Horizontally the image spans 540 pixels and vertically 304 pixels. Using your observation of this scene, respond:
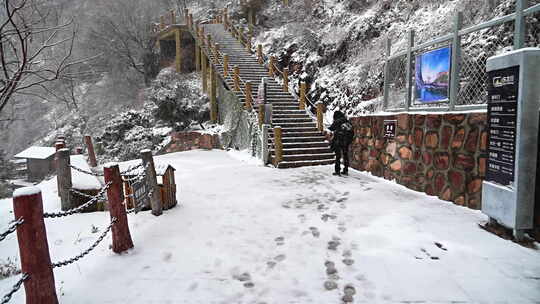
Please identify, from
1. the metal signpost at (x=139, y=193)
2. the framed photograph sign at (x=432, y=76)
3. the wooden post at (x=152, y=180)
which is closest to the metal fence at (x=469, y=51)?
the framed photograph sign at (x=432, y=76)

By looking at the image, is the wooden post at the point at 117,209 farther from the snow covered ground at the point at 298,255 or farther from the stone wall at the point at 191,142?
the stone wall at the point at 191,142

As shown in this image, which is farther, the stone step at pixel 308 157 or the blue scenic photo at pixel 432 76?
the stone step at pixel 308 157

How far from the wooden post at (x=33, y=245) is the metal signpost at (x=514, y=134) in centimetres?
470

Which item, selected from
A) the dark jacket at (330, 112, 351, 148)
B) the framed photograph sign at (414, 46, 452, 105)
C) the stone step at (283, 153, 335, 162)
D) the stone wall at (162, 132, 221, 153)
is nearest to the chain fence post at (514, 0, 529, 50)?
the framed photograph sign at (414, 46, 452, 105)

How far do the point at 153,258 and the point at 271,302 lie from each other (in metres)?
1.63

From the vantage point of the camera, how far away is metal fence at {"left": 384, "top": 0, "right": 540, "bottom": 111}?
4.20 m

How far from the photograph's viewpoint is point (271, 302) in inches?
107

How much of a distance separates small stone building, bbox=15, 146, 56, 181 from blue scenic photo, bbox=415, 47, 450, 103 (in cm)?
2727

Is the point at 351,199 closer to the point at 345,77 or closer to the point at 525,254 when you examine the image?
the point at 525,254

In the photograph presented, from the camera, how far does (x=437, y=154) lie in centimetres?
545

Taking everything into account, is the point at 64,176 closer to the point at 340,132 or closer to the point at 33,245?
the point at 33,245

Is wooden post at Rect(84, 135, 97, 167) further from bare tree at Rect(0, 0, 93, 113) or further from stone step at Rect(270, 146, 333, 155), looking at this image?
stone step at Rect(270, 146, 333, 155)

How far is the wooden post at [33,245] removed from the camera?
7.86 feet

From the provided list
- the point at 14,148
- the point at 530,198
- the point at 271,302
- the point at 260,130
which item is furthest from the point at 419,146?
the point at 14,148
